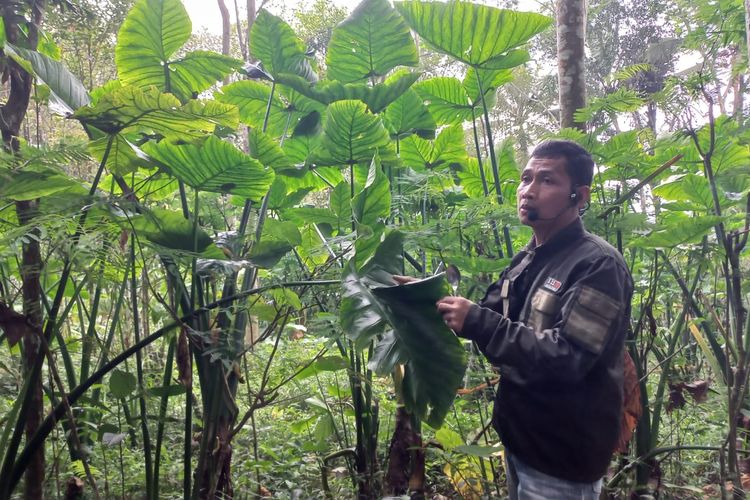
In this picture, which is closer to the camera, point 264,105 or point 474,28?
point 474,28

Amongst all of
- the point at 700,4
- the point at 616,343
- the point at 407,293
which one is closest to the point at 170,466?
the point at 407,293

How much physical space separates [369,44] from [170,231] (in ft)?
3.65

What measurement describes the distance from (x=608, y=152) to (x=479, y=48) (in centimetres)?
56

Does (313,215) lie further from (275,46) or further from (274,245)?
(275,46)

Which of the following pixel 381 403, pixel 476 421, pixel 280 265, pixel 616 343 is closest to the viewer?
pixel 616 343

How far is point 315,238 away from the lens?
211cm

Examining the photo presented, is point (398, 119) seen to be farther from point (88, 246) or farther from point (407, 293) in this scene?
point (88, 246)

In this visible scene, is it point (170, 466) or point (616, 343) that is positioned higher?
point (616, 343)

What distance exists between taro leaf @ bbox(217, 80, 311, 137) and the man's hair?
3.70 ft

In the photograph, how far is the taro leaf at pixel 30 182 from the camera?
117 centimetres

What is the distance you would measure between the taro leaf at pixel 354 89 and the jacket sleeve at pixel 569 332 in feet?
3.36

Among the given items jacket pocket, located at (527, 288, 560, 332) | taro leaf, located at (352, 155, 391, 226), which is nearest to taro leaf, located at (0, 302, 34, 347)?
taro leaf, located at (352, 155, 391, 226)

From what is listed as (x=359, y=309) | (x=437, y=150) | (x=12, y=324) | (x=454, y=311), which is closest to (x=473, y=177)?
(x=437, y=150)

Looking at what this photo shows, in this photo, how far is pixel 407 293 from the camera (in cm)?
121
